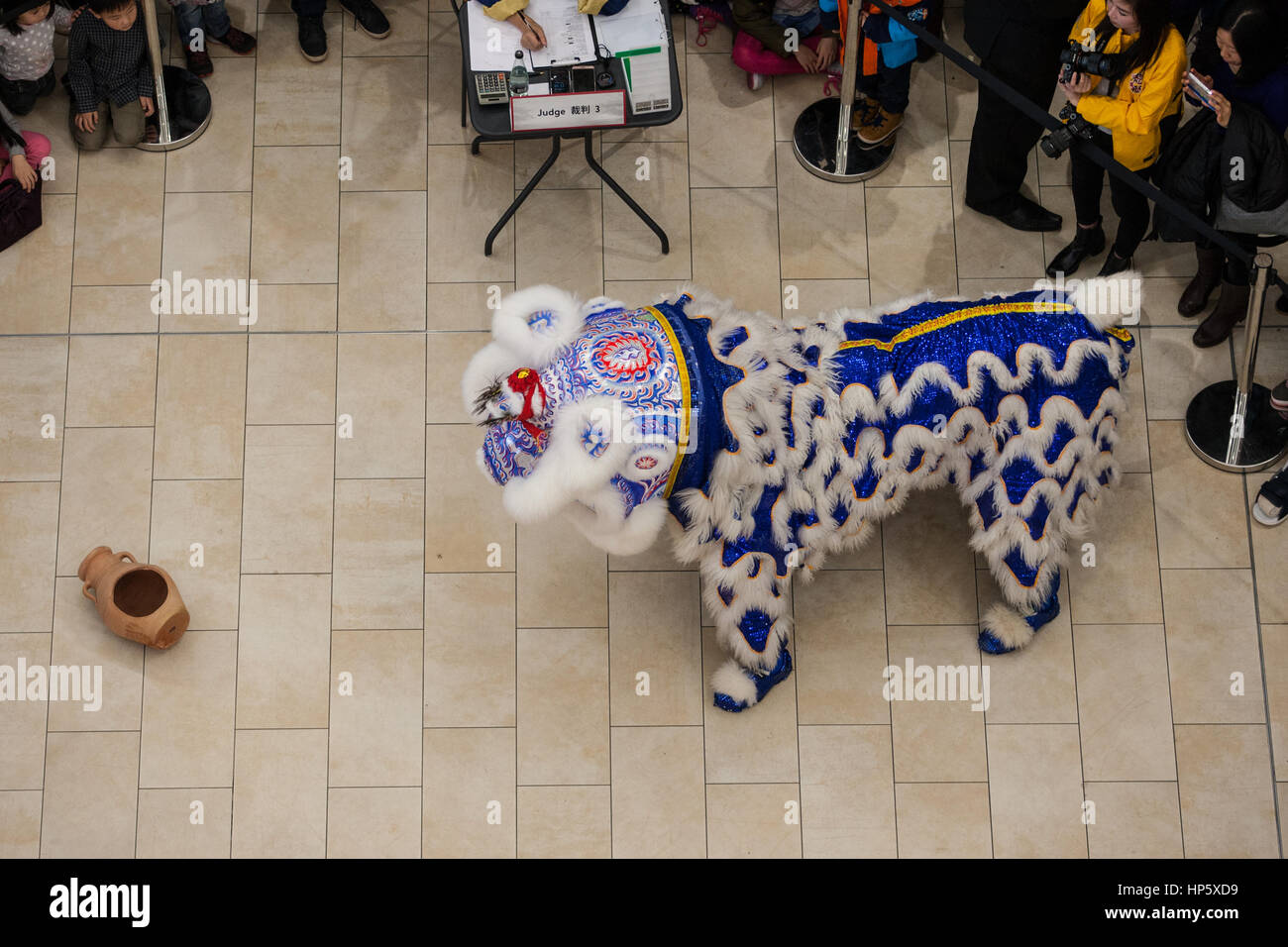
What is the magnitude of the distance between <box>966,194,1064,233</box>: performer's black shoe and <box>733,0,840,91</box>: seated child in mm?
969

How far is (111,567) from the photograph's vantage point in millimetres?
4934

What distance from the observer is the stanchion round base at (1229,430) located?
5203 mm

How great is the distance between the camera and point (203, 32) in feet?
18.8

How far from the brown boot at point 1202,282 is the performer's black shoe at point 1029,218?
1.85ft

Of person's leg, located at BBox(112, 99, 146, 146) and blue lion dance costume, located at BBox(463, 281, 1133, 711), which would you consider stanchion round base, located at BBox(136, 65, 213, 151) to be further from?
blue lion dance costume, located at BBox(463, 281, 1133, 711)

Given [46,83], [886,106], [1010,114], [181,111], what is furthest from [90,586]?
[1010,114]

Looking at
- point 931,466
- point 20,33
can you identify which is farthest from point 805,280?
point 20,33

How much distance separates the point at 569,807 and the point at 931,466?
177 cm

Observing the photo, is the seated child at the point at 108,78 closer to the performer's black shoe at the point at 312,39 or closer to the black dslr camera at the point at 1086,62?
the performer's black shoe at the point at 312,39

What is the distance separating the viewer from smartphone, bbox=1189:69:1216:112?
460 centimetres

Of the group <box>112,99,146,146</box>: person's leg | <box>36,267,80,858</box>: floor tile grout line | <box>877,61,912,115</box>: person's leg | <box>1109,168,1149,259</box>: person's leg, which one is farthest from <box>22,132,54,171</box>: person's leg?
<box>1109,168,1149,259</box>: person's leg

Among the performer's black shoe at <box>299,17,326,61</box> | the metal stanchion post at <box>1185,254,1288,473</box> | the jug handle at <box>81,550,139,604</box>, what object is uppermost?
the performer's black shoe at <box>299,17,326,61</box>

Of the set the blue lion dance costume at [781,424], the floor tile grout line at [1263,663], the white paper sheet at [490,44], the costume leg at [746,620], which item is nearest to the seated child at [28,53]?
the white paper sheet at [490,44]

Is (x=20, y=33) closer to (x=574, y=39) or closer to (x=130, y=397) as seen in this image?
(x=130, y=397)
